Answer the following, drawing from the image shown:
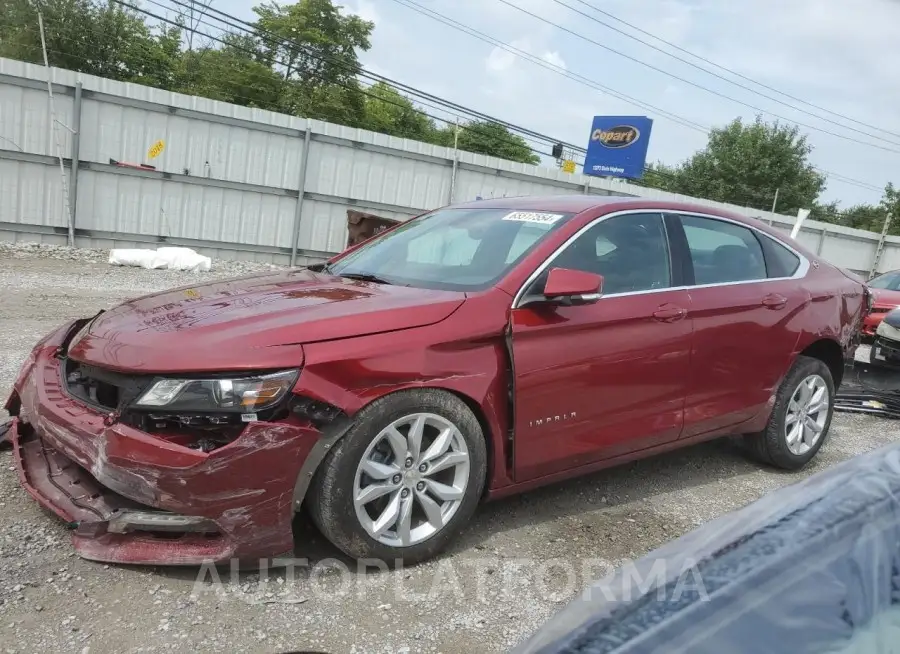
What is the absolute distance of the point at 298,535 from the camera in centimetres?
297

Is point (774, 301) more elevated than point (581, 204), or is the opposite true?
point (581, 204)

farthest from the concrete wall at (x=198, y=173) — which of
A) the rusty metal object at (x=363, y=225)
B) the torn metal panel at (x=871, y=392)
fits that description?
the torn metal panel at (x=871, y=392)

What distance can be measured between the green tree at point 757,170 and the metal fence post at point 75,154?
3866 centimetres

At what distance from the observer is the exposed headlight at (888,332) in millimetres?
6294

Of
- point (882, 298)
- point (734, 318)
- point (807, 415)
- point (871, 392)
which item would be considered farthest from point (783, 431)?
point (882, 298)

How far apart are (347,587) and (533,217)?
196 cm

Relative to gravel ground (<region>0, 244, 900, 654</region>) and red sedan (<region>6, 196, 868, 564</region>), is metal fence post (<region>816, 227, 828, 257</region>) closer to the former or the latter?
red sedan (<region>6, 196, 868, 564</region>)

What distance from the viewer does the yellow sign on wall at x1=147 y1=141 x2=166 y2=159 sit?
11.6 metres

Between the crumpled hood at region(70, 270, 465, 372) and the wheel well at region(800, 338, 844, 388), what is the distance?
105 inches

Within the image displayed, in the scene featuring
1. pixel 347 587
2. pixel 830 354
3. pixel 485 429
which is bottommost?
pixel 347 587

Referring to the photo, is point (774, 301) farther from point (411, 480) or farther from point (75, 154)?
point (75, 154)

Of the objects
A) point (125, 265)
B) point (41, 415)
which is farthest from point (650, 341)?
point (125, 265)

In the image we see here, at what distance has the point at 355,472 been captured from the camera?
102 inches

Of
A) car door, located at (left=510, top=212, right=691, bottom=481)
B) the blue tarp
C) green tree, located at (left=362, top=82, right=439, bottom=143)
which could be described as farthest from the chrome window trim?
green tree, located at (left=362, top=82, right=439, bottom=143)
